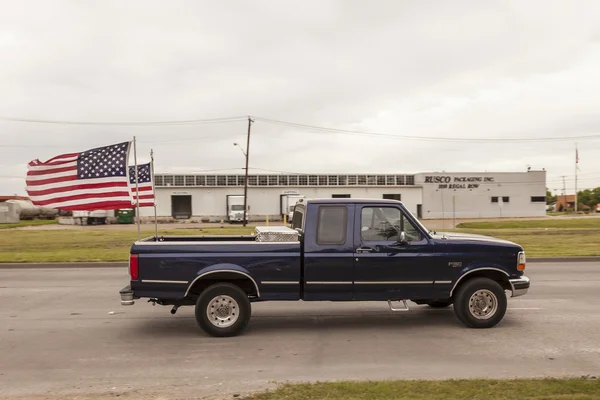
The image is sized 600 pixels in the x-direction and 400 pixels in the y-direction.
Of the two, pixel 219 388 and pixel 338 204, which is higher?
pixel 338 204

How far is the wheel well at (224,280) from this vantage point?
23.6 ft

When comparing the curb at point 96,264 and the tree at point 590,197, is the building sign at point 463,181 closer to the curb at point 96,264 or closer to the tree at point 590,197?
the curb at point 96,264

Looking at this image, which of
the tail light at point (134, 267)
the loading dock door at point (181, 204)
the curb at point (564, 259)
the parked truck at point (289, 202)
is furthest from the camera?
the loading dock door at point (181, 204)

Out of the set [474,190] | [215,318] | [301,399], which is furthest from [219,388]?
[474,190]

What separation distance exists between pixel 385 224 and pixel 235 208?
46.2m

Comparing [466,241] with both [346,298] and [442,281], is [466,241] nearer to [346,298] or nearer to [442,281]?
[442,281]

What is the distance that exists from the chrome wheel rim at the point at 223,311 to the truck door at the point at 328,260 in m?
1.07

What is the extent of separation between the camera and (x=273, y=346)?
676 cm

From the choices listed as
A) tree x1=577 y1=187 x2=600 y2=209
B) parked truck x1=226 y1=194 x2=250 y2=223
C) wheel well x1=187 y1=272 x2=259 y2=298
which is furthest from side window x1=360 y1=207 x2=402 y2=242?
tree x1=577 y1=187 x2=600 y2=209

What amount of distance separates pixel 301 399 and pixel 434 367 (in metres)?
1.98

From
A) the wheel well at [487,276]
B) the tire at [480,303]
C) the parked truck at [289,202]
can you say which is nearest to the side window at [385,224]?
the wheel well at [487,276]

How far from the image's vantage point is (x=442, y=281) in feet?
24.4

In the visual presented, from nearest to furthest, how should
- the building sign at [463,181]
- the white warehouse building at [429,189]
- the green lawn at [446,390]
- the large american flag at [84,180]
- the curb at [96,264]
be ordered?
the green lawn at [446,390]
the large american flag at [84,180]
the curb at [96,264]
the white warehouse building at [429,189]
the building sign at [463,181]

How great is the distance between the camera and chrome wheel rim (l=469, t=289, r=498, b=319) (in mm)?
7488
